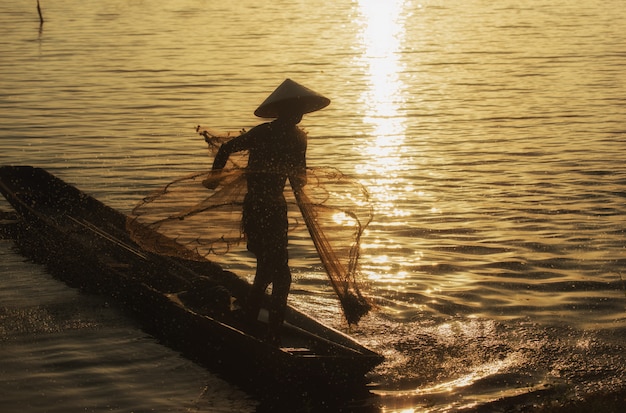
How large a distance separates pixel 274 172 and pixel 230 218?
31.2 inches

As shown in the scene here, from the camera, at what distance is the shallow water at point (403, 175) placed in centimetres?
871

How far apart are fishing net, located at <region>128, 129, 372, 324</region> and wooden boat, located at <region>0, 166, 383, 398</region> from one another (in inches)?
18.2

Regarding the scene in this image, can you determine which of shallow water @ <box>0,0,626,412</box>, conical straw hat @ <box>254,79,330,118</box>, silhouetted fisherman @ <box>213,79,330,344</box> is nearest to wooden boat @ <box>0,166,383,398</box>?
shallow water @ <box>0,0,626,412</box>

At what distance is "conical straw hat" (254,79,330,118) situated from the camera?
7.79 meters

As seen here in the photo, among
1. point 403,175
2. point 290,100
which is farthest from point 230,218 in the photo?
point 403,175

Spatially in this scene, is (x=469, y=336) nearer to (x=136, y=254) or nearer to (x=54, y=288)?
(x=136, y=254)

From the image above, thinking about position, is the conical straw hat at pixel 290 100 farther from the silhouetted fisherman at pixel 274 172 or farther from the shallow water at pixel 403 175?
the shallow water at pixel 403 175

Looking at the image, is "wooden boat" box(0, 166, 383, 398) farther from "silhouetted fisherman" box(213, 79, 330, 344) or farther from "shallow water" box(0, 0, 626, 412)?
"silhouetted fisherman" box(213, 79, 330, 344)

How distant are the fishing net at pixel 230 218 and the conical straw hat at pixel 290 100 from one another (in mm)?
584

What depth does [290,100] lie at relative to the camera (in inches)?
308

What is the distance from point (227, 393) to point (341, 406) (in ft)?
3.24

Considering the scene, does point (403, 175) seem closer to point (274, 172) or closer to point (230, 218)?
point (230, 218)

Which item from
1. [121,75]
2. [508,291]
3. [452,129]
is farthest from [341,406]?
[121,75]

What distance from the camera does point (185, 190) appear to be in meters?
8.71
